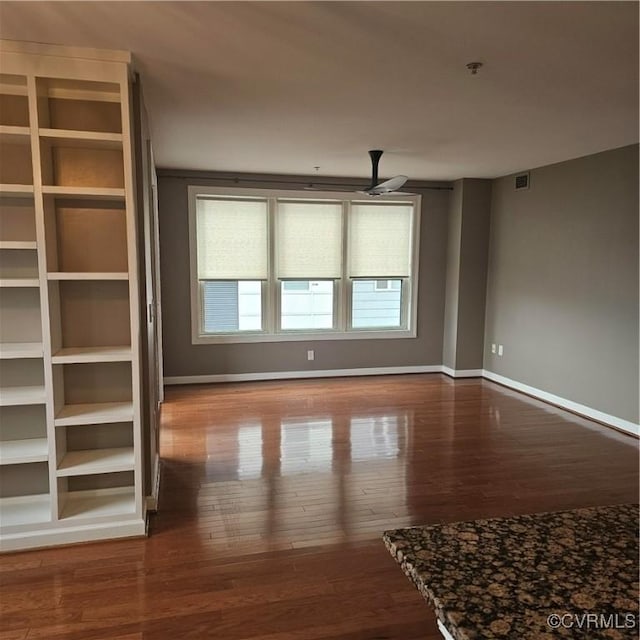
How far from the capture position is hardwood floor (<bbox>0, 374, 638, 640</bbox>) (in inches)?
85.9

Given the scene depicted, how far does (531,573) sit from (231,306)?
18.2 feet

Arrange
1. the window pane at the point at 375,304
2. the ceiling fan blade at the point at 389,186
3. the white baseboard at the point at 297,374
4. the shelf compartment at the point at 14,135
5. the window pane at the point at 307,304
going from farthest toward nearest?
the window pane at the point at 375,304 < the window pane at the point at 307,304 < the white baseboard at the point at 297,374 < the ceiling fan blade at the point at 389,186 < the shelf compartment at the point at 14,135

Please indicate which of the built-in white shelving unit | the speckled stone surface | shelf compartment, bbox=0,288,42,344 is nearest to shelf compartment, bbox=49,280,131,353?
the built-in white shelving unit

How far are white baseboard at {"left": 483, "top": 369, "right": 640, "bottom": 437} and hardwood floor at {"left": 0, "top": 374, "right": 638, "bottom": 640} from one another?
0.14m

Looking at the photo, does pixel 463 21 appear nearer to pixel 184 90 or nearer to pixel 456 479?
pixel 184 90

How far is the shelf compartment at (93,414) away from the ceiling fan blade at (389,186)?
288 centimetres

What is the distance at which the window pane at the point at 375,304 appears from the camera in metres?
6.63

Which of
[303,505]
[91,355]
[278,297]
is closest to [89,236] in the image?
[91,355]

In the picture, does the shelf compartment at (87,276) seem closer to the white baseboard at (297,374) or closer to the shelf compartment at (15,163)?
the shelf compartment at (15,163)

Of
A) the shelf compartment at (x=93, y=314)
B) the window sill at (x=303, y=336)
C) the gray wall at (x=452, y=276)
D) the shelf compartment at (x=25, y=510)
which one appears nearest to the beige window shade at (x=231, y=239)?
the window sill at (x=303, y=336)

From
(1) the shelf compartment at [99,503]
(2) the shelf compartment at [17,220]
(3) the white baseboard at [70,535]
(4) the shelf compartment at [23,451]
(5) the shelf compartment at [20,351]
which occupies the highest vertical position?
(2) the shelf compartment at [17,220]

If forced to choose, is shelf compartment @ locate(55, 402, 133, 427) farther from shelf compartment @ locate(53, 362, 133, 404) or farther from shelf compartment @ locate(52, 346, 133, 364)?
shelf compartment @ locate(52, 346, 133, 364)

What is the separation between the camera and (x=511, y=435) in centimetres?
451

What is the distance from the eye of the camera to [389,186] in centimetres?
458
